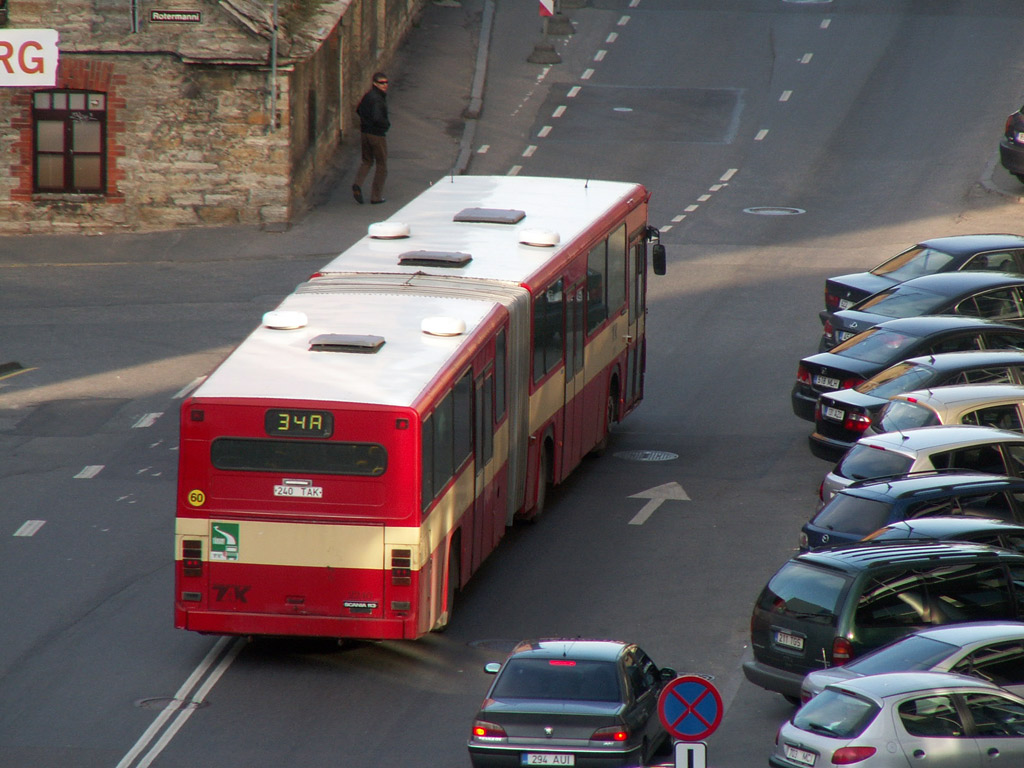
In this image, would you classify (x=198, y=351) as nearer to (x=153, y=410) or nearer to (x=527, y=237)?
(x=153, y=410)

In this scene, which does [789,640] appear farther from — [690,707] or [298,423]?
[298,423]

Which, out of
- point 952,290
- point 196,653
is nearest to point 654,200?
point 952,290

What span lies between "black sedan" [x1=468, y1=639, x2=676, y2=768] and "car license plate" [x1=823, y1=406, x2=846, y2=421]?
781 centimetres

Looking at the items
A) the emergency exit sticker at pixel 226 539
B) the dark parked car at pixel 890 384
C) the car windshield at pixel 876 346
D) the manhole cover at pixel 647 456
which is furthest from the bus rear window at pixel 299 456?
the car windshield at pixel 876 346

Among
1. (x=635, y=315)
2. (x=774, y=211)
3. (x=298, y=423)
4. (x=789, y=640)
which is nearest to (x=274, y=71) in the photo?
(x=774, y=211)

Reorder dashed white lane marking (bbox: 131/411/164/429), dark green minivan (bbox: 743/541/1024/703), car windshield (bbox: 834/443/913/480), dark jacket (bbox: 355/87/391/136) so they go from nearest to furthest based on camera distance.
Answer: dark green minivan (bbox: 743/541/1024/703) → car windshield (bbox: 834/443/913/480) → dashed white lane marking (bbox: 131/411/164/429) → dark jacket (bbox: 355/87/391/136)

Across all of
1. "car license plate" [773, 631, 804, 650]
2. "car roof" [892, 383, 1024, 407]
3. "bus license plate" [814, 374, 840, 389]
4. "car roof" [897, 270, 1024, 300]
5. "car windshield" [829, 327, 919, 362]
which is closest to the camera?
"car license plate" [773, 631, 804, 650]

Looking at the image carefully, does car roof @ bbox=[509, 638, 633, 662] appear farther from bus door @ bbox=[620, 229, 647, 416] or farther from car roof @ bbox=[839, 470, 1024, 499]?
bus door @ bbox=[620, 229, 647, 416]

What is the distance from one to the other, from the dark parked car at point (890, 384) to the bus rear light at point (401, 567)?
283 inches

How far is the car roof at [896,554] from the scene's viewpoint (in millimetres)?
14672

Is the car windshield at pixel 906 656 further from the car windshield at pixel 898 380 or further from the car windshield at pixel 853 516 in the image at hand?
the car windshield at pixel 898 380

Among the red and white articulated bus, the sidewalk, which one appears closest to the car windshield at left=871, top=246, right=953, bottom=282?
the red and white articulated bus

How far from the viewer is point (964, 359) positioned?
70.3 feet

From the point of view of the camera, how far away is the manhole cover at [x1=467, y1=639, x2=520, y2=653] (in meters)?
16.5
